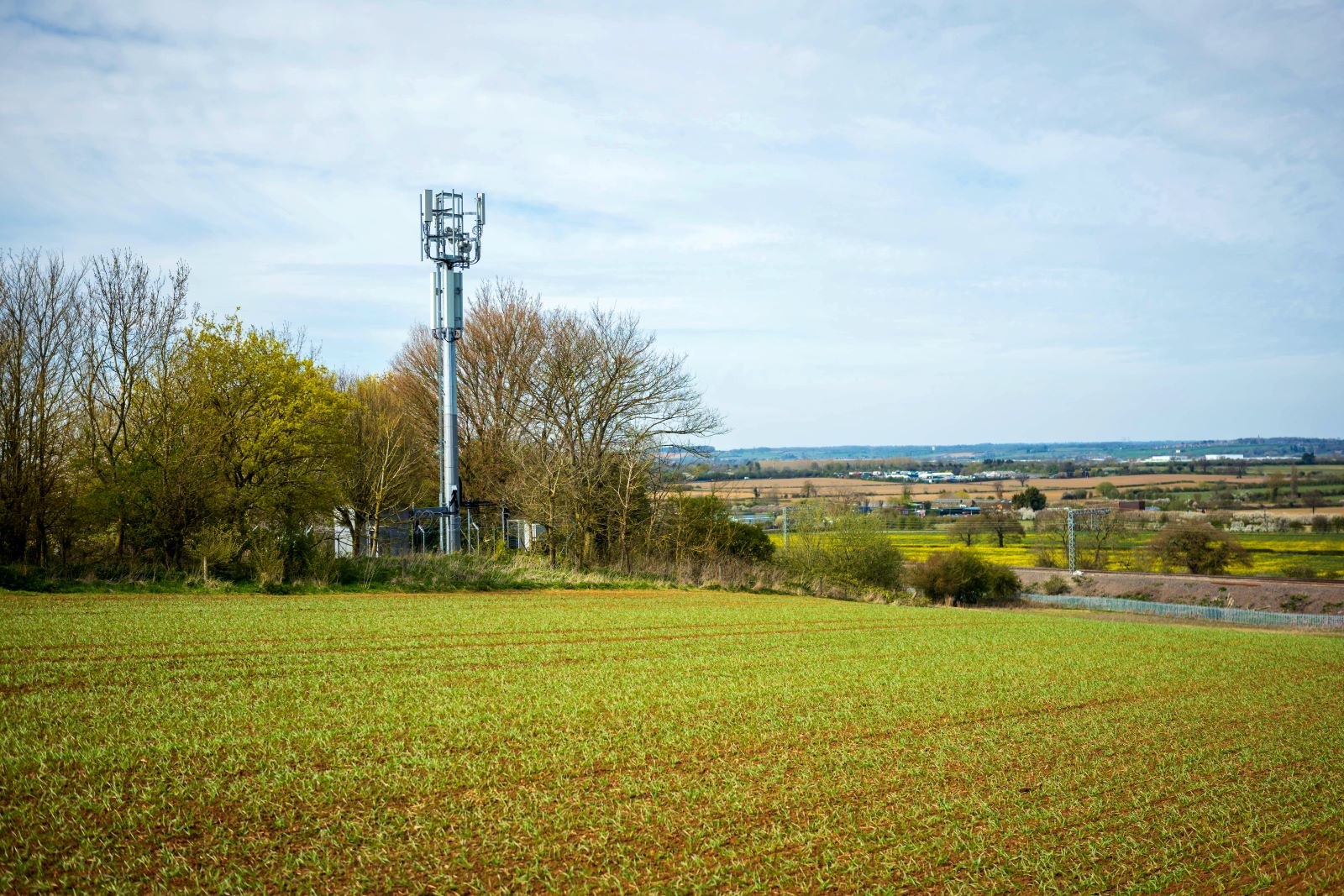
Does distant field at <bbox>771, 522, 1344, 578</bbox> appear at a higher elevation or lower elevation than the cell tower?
lower

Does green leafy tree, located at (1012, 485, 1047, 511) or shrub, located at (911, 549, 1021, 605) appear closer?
shrub, located at (911, 549, 1021, 605)

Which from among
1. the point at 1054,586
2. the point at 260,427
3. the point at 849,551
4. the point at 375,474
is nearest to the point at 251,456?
the point at 260,427

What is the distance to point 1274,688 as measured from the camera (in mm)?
12172

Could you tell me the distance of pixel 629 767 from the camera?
717cm

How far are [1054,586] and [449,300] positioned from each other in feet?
118

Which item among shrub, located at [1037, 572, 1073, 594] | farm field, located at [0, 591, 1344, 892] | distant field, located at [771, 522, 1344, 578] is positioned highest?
farm field, located at [0, 591, 1344, 892]

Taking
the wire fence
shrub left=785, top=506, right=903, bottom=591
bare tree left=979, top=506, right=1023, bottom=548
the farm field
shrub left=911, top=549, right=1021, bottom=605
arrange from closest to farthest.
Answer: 1. the farm field
2. the wire fence
3. shrub left=785, top=506, right=903, bottom=591
4. shrub left=911, top=549, right=1021, bottom=605
5. bare tree left=979, top=506, right=1023, bottom=548

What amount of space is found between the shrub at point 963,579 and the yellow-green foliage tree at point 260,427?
3180 cm

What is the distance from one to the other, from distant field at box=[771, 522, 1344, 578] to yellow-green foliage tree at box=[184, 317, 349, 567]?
29.3 m

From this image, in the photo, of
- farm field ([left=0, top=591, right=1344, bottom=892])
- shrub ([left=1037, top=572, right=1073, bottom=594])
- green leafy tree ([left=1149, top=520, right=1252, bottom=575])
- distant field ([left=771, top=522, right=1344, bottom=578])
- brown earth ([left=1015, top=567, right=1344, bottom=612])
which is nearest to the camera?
farm field ([left=0, top=591, right=1344, bottom=892])

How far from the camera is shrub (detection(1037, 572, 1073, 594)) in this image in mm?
48688

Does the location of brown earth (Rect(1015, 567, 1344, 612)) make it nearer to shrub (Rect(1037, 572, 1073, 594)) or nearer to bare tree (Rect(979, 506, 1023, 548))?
shrub (Rect(1037, 572, 1073, 594))

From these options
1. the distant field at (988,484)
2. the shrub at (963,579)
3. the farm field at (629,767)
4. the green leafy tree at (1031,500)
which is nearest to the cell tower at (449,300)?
the farm field at (629,767)

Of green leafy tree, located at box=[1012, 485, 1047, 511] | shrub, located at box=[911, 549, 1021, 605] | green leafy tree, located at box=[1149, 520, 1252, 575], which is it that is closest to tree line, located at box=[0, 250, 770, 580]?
shrub, located at box=[911, 549, 1021, 605]
